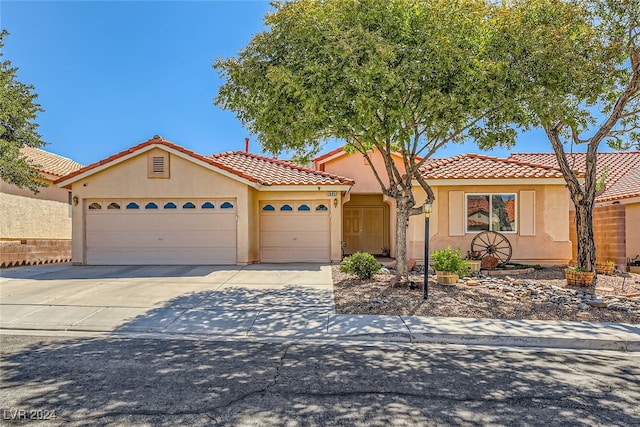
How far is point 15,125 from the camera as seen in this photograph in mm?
13883

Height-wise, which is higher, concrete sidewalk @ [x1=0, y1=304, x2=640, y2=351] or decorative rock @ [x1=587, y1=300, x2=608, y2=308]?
decorative rock @ [x1=587, y1=300, x2=608, y2=308]

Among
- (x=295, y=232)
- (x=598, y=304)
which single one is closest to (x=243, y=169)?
(x=295, y=232)

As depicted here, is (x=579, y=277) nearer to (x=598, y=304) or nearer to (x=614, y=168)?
(x=598, y=304)

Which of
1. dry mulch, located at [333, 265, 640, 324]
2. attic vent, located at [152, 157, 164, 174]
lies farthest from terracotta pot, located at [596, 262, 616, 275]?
attic vent, located at [152, 157, 164, 174]

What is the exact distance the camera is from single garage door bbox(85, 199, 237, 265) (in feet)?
47.5

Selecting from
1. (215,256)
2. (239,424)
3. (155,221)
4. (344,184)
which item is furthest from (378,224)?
(239,424)

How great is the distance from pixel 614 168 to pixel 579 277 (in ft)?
39.5

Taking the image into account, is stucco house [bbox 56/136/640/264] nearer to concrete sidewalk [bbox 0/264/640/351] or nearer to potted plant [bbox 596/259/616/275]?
potted plant [bbox 596/259/616/275]

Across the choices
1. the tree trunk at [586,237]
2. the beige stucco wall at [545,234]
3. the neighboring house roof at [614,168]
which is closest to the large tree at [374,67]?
the tree trunk at [586,237]

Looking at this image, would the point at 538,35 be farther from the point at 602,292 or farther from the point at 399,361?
the point at 399,361

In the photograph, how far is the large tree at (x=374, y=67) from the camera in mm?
7773

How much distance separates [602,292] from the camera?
32.2 feet

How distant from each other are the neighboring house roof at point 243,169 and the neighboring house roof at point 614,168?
8.79m

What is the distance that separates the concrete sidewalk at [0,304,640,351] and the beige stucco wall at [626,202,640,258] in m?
9.17
